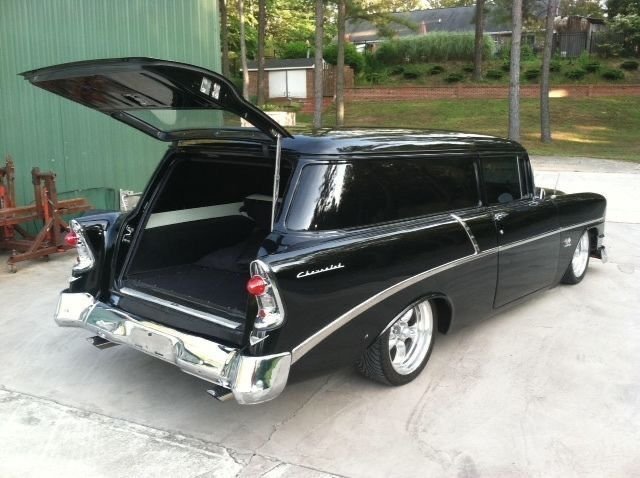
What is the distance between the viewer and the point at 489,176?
4.66 meters

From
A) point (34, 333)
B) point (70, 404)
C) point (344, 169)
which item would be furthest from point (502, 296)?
point (34, 333)

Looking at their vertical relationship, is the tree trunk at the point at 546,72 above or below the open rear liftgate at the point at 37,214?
above

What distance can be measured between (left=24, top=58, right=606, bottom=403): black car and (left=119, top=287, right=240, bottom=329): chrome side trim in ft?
0.04

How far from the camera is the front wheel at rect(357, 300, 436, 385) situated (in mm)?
3729

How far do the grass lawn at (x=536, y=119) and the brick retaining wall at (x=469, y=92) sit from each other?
0.54m

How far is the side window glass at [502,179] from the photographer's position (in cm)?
464

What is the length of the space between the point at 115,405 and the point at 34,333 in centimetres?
159

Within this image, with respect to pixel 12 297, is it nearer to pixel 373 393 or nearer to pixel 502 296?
pixel 373 393

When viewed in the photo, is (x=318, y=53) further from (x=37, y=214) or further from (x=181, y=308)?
(x=181, y=308)

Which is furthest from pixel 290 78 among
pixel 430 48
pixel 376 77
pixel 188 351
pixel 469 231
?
pixel 188 351

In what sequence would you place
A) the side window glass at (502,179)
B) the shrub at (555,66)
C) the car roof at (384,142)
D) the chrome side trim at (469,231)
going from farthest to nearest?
the shrub at (555,66) → the side window glass at (502,179) → the chrome side trim at (469,231) → the car roof at (384,142)

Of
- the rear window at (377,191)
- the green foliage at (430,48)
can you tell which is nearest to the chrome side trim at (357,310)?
the rear window at (377,191)

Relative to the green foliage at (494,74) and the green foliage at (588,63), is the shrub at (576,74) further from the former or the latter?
the green foliage at (494,74)

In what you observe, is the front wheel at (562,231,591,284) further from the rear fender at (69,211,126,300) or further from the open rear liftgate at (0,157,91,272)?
the open rear liftgate at (0,157,91,272)
